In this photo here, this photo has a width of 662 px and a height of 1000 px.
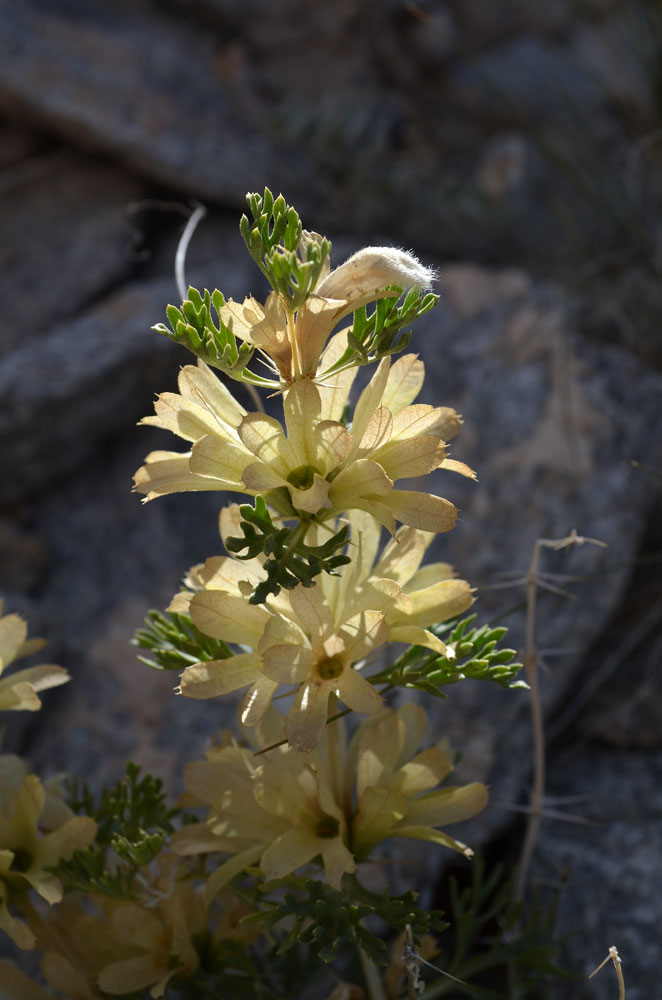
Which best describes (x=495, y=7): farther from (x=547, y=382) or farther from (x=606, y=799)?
(x=606, y=799)

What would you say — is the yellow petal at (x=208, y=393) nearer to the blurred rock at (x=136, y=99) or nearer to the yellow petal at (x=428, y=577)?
the yellow petal at (x=428, y=577)

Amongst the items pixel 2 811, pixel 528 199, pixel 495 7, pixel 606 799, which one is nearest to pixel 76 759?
pixel 2 811

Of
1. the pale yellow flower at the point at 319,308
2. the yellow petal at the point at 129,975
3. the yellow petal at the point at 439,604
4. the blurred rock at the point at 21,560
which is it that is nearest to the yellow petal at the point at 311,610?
the yellow petal at the point at 439,604

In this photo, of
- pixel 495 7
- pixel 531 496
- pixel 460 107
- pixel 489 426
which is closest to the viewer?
pixel 531 496

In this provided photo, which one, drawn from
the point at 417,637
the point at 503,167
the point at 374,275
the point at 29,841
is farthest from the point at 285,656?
the point at 503,167

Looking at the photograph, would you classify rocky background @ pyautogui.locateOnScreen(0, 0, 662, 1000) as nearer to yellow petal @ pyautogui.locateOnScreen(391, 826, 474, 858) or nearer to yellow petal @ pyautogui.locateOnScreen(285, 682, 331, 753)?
yellow petal @ pyautogui.locateOnScreen(391, 826, 474, 858)

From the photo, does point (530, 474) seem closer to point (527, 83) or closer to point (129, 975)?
point (129, 975)

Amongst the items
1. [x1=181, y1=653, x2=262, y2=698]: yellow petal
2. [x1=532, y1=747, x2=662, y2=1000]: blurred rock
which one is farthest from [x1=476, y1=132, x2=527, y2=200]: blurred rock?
[x1=181, y1=653, x2=262, y2=698]: yellow petal
